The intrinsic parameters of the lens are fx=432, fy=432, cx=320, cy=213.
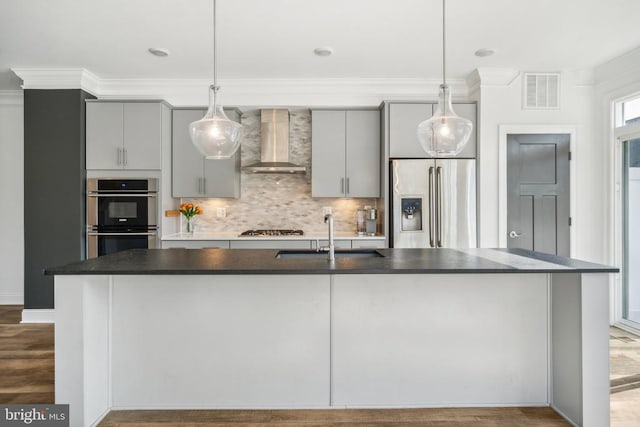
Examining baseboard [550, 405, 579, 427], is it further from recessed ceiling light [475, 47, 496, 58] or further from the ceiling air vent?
the ceiling air vent

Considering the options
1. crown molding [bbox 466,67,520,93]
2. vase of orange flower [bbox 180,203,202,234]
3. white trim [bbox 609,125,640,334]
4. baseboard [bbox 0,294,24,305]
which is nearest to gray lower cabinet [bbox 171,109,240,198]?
vase of orange flower [bbox 180,203,202,234]

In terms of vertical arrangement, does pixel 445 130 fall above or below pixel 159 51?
below

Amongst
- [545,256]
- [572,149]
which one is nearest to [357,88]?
[572,149]

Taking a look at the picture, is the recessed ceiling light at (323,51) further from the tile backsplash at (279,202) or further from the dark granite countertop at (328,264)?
the dark granite countertop at (328,264)

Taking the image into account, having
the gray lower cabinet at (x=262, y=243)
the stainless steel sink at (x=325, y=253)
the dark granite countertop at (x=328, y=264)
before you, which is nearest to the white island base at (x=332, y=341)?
the dark granite countertop at (x=328, y=264)

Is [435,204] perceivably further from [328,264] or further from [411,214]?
[328,264]

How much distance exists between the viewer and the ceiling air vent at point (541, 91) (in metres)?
4.59

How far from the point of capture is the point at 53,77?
4504 millimetres

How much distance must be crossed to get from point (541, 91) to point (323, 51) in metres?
2.41

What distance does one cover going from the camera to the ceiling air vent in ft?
15.1

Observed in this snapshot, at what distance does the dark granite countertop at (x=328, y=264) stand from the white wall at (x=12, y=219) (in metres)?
3.56

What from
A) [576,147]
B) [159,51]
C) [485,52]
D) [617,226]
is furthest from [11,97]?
[617,226]

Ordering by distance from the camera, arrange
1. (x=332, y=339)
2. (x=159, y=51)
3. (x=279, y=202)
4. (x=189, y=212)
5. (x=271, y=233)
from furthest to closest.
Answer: (x=279, y=202)
(x=189, y=212)
(x=271, y=233)
(x=159, y=51)
(x=332, y=339)

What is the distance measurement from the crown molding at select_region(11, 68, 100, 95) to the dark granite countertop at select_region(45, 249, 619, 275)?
8.55ft
